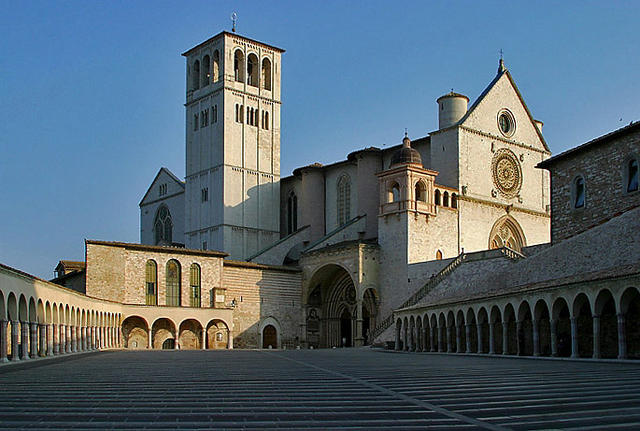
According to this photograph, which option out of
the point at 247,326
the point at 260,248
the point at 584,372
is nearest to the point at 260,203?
the point at 260,248

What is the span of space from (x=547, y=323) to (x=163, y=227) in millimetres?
49003

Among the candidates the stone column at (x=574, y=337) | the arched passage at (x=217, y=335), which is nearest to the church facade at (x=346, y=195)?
the arched passage at (x=217, y=335)

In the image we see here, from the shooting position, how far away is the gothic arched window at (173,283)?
49.4 meters

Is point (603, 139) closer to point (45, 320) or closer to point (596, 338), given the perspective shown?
point (596, 338)

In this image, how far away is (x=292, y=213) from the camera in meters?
64.2

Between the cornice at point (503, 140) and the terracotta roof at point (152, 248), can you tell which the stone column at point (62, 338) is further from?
the cornice at point (503, 140)

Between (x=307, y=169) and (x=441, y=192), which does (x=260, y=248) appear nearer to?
(x=307, y=169)

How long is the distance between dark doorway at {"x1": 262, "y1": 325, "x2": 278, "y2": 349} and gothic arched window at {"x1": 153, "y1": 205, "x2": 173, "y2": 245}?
1948cm

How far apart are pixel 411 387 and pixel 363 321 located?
41.5 m

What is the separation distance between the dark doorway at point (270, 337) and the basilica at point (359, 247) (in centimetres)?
16

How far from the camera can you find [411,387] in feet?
43.4

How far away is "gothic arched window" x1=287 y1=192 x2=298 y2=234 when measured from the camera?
209 ft

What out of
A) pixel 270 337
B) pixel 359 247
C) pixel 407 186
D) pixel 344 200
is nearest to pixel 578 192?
pixel 407 186

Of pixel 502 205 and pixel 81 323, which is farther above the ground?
pixel 502 205
